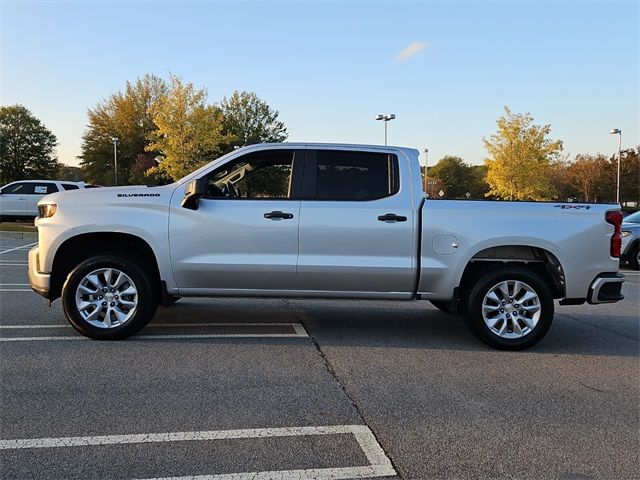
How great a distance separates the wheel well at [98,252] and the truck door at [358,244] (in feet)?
5.31

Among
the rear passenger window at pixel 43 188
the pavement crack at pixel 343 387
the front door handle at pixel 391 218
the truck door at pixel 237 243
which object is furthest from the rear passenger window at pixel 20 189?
the front door handle at pixel 391 218

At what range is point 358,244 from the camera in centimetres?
544

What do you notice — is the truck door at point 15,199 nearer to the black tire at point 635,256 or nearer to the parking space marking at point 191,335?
the parking space marking at point 191,335

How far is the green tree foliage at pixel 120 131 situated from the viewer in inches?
2504

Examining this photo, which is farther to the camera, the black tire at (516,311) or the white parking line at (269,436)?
the black tire at (516,311)

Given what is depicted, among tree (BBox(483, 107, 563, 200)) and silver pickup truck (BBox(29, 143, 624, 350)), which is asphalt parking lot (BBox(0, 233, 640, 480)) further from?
tree (BBox(483, 107, 563, 200))

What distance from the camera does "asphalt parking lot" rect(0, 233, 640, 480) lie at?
3.11 meters

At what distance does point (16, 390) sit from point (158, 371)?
1053 millimetres

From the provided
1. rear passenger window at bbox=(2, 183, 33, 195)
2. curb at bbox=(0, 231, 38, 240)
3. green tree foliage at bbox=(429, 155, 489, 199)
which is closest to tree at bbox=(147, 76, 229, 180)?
rear passenger window at bbox=(2, 183, 33, 195)

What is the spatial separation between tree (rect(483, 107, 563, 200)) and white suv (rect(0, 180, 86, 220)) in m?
29.9

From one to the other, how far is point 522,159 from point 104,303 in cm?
3937

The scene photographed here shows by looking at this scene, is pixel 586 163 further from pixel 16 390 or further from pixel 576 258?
pixel 16 390

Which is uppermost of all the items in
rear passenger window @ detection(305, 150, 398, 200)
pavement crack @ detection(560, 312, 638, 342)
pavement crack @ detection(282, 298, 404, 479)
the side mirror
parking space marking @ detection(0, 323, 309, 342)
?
rear passenger window @ detection(305, 150, 398, 200)

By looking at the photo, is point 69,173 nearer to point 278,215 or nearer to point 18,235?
point 18,235
